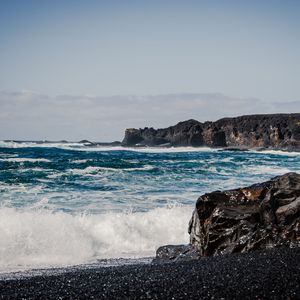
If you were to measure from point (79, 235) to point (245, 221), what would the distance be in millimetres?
4574

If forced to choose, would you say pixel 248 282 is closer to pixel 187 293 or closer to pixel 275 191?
pixel 187 293

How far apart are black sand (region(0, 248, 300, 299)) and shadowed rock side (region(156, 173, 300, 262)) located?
0.97 meters

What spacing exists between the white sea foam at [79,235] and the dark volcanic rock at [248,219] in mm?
2094

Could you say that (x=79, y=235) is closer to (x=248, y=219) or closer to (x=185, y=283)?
(x=248, y=219)

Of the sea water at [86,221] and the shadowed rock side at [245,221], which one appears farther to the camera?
the sea water at [86,221]

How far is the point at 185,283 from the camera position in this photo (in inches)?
226

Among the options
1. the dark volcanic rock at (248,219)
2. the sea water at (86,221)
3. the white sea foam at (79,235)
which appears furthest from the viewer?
the sea water at (86,221)

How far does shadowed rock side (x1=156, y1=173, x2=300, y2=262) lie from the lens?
27.2ft

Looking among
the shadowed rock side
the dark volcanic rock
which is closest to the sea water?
the shadowed rock side

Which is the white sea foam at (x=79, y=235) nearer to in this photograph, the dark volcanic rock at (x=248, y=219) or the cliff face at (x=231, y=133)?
the dark volcanic rock at (x=248, y=219)

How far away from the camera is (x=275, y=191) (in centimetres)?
925

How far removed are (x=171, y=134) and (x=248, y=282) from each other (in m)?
100

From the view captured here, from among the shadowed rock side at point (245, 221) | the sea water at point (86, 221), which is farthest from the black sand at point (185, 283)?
the sea water at point (86, 221)

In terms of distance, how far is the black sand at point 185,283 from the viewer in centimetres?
527
